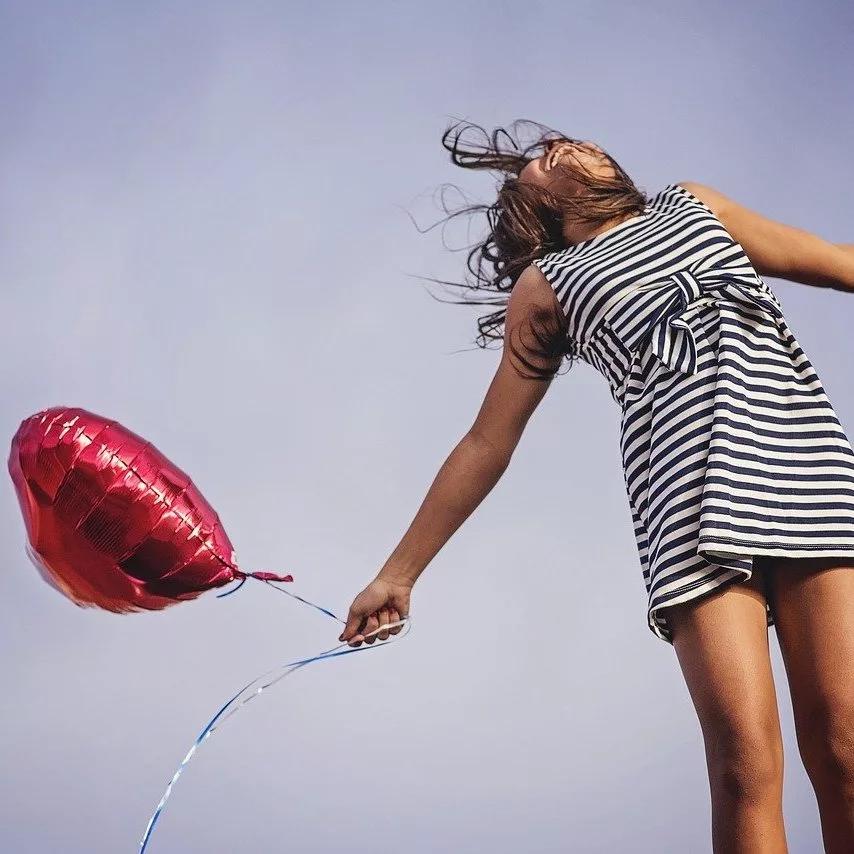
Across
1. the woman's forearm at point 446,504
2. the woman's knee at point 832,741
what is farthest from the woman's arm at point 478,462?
the woman's knee at point 832,741

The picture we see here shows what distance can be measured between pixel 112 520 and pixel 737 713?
3.15 feet

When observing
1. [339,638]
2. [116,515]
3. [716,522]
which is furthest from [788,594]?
[116,515]

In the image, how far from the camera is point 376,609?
4.80ft

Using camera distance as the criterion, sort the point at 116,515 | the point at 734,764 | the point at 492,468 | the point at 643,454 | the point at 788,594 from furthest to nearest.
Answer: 1. the point at 116,515
2. the point at 492,468
3. the point at 643,454
4. the point at 788,594
5. the point at 734,764

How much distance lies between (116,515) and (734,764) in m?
0.96

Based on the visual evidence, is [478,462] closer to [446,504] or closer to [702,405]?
[446,504]

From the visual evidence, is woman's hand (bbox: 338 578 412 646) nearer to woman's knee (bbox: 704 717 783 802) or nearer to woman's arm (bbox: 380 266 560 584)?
woman's arm (bbox: 380 266 560 584)

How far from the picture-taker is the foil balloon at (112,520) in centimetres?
161

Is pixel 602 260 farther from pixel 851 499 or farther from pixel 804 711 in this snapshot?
pixel 804 711

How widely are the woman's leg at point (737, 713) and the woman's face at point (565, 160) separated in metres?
0.69

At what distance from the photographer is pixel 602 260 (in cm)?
140

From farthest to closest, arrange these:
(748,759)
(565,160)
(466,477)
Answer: (565,160)
(466,477)
(748,759)

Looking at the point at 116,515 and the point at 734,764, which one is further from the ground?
the point at 116,515

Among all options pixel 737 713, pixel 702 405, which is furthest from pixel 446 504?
pixel 737 713
